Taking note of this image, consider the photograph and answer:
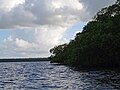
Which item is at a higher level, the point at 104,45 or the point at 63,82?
the point at 104,45

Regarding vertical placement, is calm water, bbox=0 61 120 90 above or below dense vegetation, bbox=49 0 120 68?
below

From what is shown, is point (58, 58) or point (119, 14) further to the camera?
point (58, 58)

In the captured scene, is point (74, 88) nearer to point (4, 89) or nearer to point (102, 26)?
point (4, 89)

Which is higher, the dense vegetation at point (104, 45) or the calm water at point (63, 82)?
the dense vegetation at point (104, 45)

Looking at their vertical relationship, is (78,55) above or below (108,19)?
below

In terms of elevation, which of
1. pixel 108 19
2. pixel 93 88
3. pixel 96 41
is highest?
pixel 108 19

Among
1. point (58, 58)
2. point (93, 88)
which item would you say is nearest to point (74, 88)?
point (93, 88)

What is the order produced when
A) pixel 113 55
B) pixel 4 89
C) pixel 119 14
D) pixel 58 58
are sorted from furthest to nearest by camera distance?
1. pixel 58 58
2. pixel 119 14
3. pixel 113 55
4. pixel 4 89

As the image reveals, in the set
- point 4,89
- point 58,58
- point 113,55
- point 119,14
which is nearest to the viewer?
point 4,89

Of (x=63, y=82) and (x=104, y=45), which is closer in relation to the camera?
(x=63, y=82)

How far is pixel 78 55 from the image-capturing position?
4237 inches

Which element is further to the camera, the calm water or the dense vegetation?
the dense vegetation

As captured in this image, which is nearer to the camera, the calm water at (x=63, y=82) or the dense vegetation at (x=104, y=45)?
the calm water at (x=63, y=82)

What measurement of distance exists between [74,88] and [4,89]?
26.8 feet
